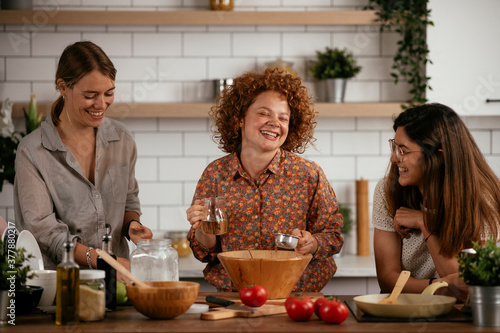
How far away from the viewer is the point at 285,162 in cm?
264

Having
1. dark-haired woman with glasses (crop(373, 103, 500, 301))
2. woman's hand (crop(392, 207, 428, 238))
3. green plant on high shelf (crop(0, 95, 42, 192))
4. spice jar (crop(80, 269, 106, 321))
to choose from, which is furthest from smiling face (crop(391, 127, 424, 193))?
green plant on high shelf (crop(0, 95, 42, 192))

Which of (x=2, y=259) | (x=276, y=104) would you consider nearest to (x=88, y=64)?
(x=276, y=104)

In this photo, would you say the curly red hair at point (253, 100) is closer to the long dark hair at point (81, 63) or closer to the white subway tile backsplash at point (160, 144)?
the long dark hair at point (81, 63)

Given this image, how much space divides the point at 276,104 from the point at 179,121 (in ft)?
5.56

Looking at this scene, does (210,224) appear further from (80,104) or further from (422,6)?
(422,6)

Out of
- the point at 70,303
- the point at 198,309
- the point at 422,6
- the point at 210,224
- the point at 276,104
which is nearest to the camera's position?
the point at 70,303

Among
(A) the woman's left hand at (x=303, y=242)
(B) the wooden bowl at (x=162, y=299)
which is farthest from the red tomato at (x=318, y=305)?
(A) the woman's left hand at (x=303, y=242)

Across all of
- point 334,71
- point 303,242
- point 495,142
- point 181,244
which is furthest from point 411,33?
point 303,242

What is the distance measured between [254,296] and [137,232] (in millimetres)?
810

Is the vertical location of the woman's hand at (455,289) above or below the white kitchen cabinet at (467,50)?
below

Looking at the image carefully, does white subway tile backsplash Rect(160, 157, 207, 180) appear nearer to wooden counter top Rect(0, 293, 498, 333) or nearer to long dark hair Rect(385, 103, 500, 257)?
long dark hair Rect(385, 103, 500, 257)

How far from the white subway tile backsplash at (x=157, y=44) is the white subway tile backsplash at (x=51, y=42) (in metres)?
0.39

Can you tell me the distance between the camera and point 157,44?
415cm

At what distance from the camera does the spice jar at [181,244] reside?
396 cm
